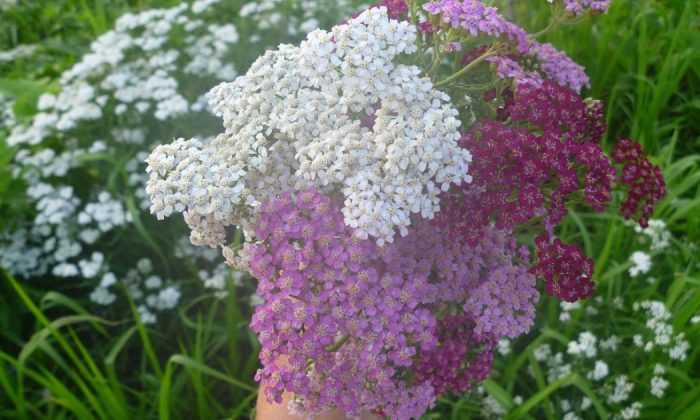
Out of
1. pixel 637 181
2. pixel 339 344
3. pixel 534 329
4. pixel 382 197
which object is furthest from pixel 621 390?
pixel 382 197

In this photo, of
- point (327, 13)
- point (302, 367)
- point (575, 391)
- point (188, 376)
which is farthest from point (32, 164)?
point (575, 391)

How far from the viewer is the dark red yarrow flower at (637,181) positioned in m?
1.36

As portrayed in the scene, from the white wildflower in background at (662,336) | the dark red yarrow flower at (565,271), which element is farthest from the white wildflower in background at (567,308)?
the dark red yarrow flower at (565,271)

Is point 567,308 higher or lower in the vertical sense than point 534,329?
higher

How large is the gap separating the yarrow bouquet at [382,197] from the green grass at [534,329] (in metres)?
0.61

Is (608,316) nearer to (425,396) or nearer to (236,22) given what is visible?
(425,396)

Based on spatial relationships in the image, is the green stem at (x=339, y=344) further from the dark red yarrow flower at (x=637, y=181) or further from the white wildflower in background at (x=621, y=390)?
the white wildflower in background at (x=621, y=390)

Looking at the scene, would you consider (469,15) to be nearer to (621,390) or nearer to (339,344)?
(339,344)

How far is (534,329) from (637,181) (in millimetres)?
1135

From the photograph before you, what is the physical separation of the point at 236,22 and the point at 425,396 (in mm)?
2320

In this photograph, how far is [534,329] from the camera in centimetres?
242

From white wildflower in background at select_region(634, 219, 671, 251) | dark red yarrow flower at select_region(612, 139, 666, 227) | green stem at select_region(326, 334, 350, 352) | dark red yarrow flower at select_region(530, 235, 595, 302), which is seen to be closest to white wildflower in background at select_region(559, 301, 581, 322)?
white wildflower in background at select_region(634, 219, 671, 251)

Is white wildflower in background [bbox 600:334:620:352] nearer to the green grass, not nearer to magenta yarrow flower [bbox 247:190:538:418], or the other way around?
the green grass

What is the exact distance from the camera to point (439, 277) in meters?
1.32
